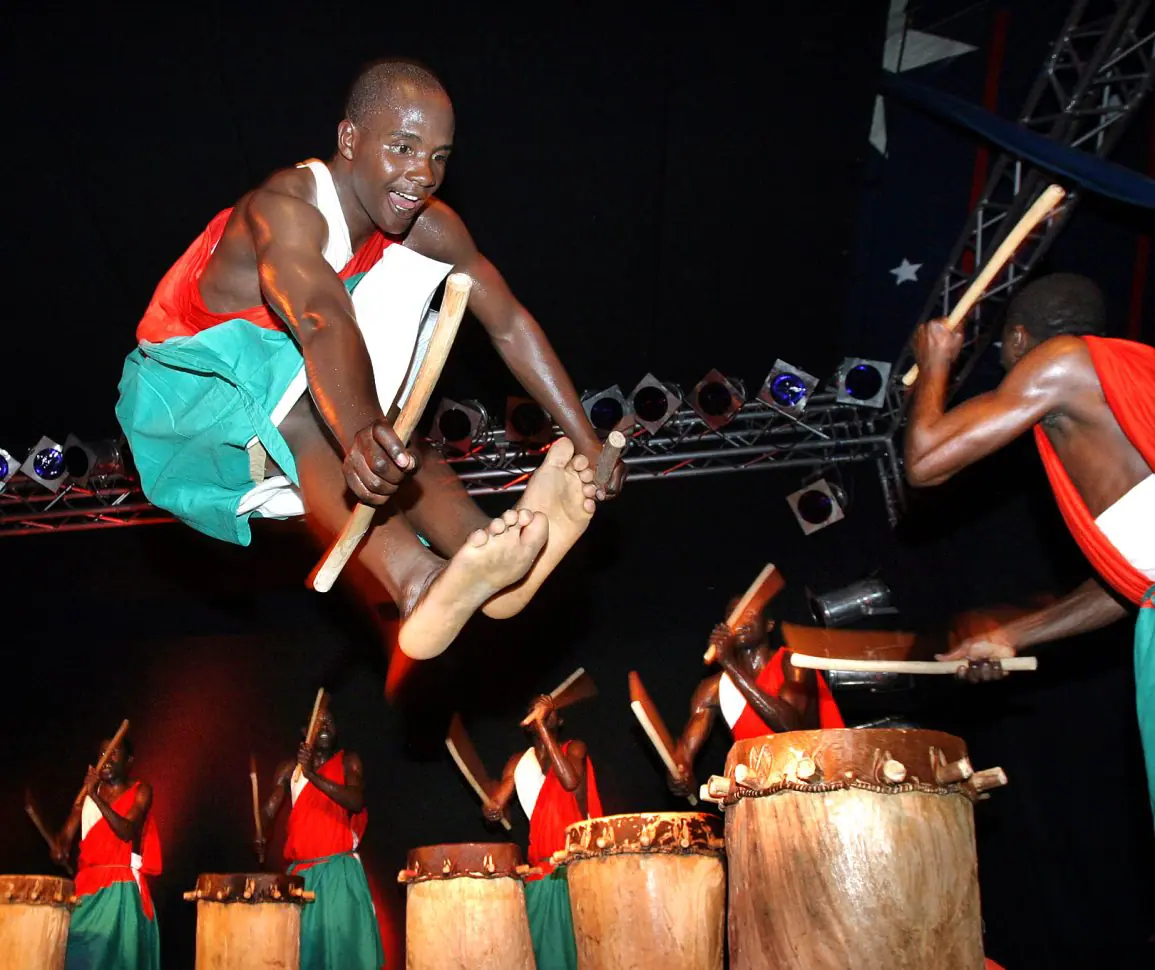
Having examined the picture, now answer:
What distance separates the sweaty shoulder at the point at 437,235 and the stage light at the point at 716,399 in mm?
3291

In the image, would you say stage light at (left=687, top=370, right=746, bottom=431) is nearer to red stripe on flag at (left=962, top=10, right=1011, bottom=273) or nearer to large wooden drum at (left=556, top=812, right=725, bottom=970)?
red stripe on flag at (left=962, top=10, right=1011, bottom=273)

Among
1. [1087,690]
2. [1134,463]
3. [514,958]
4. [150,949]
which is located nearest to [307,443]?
[1134,463]

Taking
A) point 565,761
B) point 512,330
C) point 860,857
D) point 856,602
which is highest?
point 856,602

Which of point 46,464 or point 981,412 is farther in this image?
point 46,464

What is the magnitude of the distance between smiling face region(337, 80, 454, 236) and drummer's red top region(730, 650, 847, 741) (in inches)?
118

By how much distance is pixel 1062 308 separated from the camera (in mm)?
3096

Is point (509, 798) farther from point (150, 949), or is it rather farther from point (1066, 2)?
point (1066, 2)

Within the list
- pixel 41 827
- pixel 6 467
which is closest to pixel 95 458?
pixel 6 467

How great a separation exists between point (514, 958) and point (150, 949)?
3161 mm

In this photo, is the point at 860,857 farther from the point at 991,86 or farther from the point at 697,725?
the point at 991,86

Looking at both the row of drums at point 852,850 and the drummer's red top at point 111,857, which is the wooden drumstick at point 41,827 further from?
the row of drums at point 852,850

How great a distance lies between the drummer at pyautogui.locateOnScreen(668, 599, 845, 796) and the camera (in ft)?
15.8

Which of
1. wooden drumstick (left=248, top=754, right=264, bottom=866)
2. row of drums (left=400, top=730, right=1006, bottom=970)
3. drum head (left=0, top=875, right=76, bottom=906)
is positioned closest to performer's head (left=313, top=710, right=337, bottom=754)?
wooden drumstick (left=248, top=754, right=264, bottom=866)

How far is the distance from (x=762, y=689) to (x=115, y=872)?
12.4 ft
